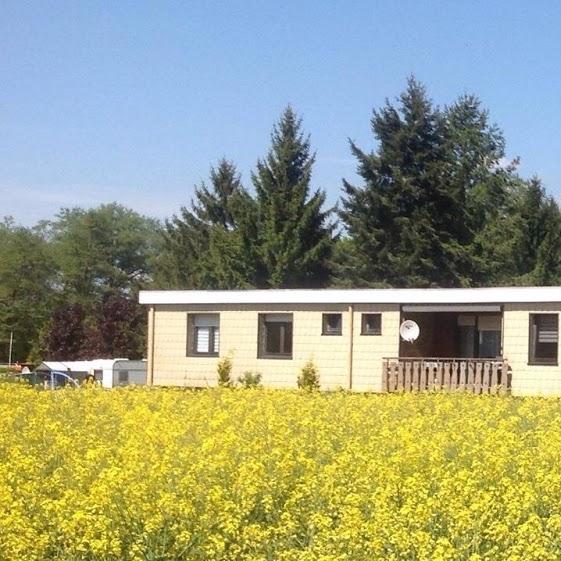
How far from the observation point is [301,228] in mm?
49750

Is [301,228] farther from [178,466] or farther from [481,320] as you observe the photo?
[178,466]

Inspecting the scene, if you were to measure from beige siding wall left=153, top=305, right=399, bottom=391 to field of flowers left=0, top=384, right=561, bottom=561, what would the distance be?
1722 cm

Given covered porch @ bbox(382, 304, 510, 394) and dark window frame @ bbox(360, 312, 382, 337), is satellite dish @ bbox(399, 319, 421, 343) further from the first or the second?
dark window frame @ bbox(360, 312, 382, 337)

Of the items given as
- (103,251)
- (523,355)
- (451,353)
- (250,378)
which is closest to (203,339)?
(250,378)

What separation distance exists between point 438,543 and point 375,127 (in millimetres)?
43811

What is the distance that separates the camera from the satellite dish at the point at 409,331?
27.9m

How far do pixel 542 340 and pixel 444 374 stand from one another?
2.36 metres

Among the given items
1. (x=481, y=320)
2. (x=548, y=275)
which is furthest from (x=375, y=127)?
(x=481, y=320)

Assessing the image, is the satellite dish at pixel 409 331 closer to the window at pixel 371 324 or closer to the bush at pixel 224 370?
the window at pixel 371 324

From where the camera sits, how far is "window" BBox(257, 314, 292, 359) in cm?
2991

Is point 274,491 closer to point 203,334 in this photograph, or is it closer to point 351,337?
point 351,337

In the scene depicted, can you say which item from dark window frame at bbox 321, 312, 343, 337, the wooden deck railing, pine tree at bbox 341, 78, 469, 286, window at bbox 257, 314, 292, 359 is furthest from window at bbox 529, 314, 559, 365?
pine tree at bbox 341, 78, 469, 286

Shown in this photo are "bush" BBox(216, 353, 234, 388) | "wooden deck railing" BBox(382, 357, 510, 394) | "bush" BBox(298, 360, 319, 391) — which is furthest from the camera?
"bush" BBox(216, 353, 234, 388)

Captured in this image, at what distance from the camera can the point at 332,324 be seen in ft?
96.1
